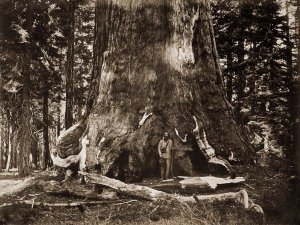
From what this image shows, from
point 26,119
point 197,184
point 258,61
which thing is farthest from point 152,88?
A: point 26,119

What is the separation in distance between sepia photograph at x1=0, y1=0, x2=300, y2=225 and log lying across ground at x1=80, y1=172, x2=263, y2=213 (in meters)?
0.01

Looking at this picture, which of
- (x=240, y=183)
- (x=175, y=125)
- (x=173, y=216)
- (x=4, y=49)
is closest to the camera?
(x=173, y=216)

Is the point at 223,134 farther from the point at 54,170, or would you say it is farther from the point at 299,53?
the point at 54,170

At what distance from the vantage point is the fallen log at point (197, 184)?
541 centimetres

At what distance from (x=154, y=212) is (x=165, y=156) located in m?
0.78

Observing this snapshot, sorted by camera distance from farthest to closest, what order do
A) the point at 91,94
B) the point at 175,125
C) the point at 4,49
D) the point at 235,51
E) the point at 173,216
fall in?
the point at 4,49 < the point at 235,51 < the point at 91,94 < the point at 175,125 < the point at 173,216

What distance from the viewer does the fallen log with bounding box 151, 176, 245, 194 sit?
17.7ft

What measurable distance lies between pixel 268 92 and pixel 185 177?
2094mm

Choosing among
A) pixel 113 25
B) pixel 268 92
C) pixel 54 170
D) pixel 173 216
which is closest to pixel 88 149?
pixel 54 170

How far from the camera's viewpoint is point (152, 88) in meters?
5.98

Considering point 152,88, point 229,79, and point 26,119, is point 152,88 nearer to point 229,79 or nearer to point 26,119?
point 229,79

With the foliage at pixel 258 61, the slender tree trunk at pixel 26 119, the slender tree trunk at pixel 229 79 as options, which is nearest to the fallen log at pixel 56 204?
the foliage at pixel 258 61

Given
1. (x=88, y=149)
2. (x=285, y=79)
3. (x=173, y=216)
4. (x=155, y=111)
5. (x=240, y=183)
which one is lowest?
(x=173, y=216)

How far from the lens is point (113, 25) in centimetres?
635
